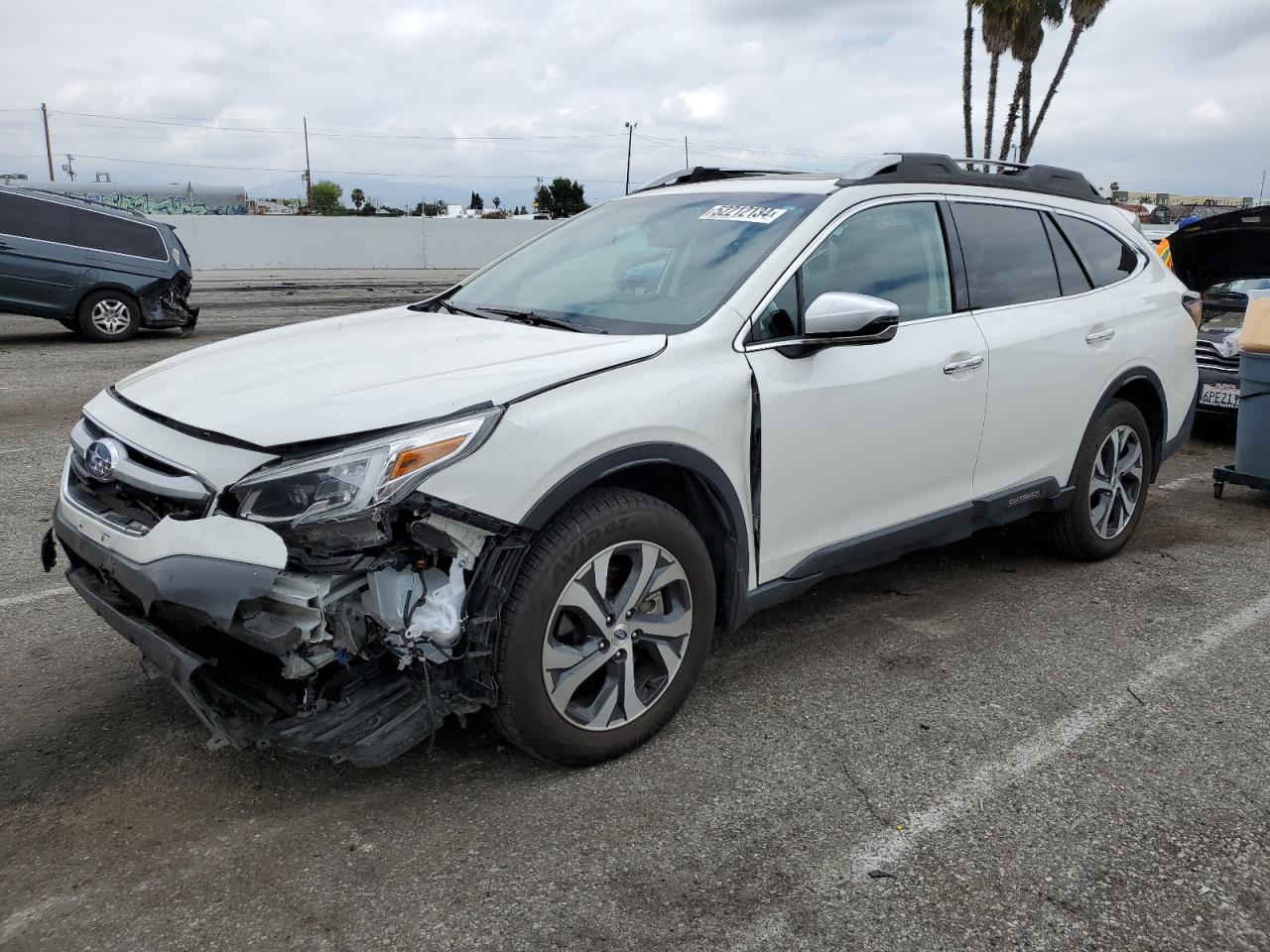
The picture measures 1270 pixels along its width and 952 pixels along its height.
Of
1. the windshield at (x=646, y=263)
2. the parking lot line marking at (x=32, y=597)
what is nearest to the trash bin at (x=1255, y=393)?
the windshield at (x=646, y=263)

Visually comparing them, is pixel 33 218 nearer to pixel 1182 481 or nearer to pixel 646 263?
pixel 646 263

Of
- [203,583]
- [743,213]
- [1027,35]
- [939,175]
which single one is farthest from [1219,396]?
[1027,35]

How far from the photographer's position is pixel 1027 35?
25859mm

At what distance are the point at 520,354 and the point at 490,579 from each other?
749 mm

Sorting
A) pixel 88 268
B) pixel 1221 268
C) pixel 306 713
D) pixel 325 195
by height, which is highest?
pixel 325 195

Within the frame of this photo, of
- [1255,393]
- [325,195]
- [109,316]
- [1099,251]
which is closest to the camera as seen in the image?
[1099,251]

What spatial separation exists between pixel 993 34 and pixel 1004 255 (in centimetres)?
2574

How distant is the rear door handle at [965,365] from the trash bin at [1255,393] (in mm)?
2812

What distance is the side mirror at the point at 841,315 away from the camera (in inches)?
128

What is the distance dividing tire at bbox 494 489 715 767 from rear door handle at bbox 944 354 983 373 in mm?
1367

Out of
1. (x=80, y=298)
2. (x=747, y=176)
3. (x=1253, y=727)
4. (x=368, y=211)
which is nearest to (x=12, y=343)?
(x=80, y=298)

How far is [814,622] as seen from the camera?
4.29 metres

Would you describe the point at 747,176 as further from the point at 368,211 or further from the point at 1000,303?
the point at 368,211

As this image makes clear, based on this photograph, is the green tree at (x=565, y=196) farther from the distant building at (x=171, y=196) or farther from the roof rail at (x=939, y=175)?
the roof rail at (x=939, y=175)
